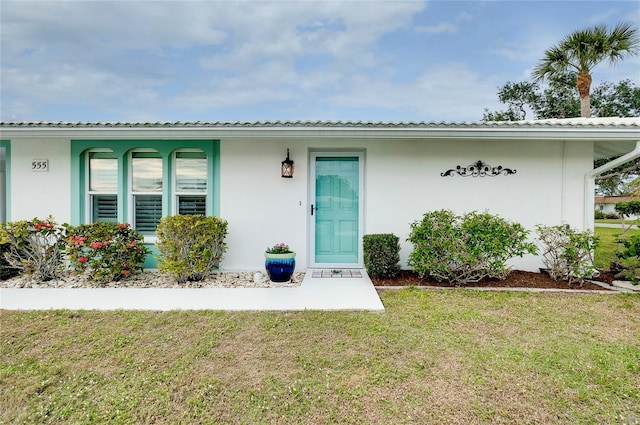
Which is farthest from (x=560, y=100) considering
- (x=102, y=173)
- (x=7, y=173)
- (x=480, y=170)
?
(x=7, y=173)

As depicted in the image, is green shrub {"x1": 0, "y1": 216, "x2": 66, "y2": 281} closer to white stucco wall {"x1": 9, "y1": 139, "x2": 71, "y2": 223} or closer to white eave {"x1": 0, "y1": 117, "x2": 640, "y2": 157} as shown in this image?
white stucco wall {"x1": 9, "y1": 139, "x2": 71, "y2": 223}

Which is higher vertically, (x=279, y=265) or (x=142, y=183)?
(x=142, y=183)

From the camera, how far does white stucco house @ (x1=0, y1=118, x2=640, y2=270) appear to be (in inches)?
238

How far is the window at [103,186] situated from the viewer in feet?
20.4

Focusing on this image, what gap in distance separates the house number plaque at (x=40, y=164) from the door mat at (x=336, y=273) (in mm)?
5863

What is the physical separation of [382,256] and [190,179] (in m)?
4.19

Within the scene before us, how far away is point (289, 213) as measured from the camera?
20.4 ft

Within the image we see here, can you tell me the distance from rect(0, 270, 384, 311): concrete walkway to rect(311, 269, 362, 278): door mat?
20.8 inches

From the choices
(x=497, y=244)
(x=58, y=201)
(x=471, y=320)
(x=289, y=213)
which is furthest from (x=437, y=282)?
(x=58, y=201)

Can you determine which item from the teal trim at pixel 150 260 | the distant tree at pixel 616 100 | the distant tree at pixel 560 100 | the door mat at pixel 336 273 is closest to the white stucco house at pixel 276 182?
the teal trim at pixel 150 260

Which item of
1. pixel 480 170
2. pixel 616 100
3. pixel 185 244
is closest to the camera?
pixel 185 244

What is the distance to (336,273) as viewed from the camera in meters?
5.97

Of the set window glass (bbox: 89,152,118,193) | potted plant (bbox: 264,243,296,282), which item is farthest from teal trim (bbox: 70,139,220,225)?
potted plant (bbox: 264,243,296,282)

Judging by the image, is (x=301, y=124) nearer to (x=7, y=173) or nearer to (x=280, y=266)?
(x=280, y=266)
